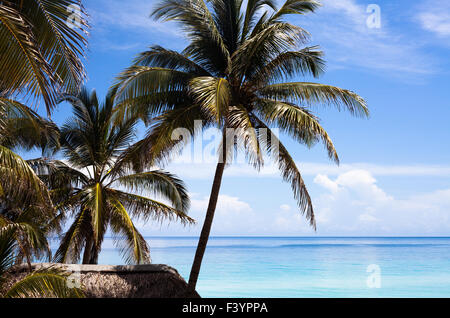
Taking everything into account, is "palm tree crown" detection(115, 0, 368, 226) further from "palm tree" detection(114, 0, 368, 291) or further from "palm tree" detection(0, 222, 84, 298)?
"palm tree" detection(0, 222, 84, 298)

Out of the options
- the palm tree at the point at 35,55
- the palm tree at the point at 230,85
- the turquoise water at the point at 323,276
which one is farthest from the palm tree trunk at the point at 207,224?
the turquoise water at the point at 323,276

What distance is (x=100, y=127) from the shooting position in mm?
14109

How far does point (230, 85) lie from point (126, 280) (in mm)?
4830

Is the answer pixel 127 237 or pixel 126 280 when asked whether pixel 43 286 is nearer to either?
pixel 126 280

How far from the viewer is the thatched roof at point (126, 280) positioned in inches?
355

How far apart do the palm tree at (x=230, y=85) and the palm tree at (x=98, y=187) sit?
1.23 meters

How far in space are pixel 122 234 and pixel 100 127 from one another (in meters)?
3.27

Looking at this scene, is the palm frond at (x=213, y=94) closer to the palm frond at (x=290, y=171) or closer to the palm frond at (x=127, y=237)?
the palm frond at (x=290, y=171)

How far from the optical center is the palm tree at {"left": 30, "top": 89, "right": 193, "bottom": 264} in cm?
1210

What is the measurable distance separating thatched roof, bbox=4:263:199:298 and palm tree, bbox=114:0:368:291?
0.77 m

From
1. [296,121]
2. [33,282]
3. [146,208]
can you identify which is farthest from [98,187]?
[33,282]

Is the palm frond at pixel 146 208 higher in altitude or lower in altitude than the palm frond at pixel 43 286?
higher

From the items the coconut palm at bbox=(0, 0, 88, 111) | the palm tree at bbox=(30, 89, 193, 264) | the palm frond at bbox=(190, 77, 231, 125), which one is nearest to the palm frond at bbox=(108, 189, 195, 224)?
the palm tree at bbox=(30, 89, 193, 264)
